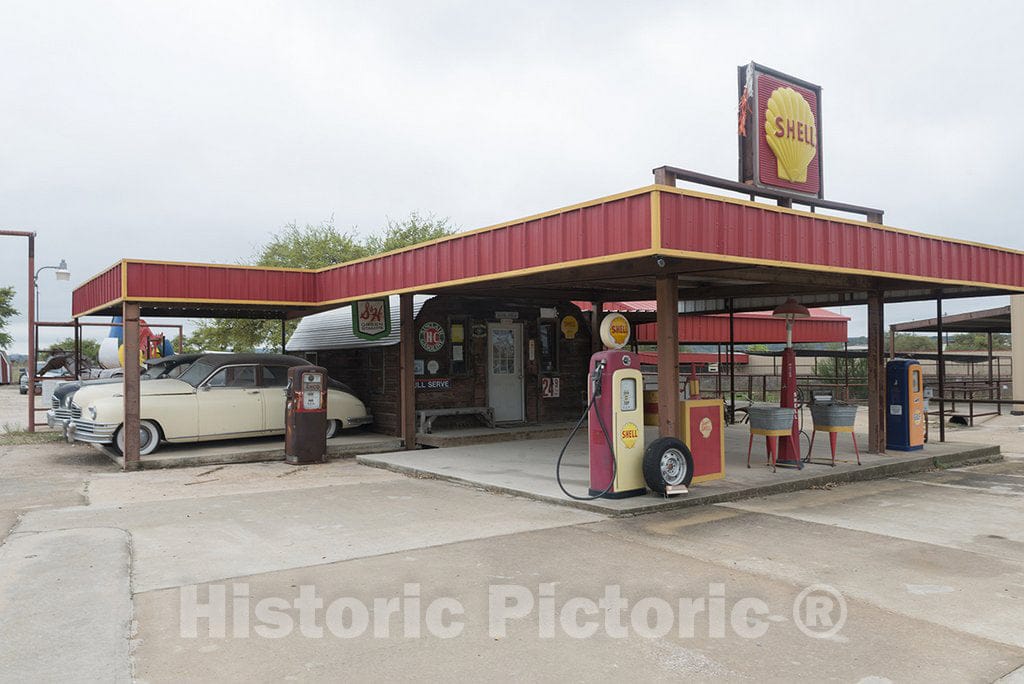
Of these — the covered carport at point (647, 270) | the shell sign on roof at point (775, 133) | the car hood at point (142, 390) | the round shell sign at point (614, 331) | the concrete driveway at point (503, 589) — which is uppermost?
the shell sign on roof at point (775, 133)

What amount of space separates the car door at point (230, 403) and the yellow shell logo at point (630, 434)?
23.1 feet

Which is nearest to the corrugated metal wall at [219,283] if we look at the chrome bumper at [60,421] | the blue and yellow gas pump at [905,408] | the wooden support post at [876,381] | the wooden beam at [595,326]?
the chrome bumper at [60,421]

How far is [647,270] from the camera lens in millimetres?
9102

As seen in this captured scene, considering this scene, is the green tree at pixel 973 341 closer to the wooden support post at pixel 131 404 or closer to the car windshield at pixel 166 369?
the car windshield at pixel 166 369

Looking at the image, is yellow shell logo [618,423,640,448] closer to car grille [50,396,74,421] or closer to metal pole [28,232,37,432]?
car grille [50,396,74,421]

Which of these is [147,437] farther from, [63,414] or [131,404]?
[63,414]

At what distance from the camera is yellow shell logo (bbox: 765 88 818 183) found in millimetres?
9828

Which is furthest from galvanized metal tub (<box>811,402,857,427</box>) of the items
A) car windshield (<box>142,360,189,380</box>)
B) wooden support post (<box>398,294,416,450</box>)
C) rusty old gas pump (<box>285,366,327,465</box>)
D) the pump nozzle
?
car windshield (<box>142,360,189,380</box>)

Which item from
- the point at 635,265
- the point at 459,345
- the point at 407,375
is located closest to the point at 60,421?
the point at 407,375

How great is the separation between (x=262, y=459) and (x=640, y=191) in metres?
7.84

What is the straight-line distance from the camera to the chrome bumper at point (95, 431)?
1147 centimetres

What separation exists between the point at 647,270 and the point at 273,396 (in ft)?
22.9

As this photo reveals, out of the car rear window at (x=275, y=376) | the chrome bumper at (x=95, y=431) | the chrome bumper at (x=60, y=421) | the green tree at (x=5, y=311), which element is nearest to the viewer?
the chrome bumper at (x=95, y=431)

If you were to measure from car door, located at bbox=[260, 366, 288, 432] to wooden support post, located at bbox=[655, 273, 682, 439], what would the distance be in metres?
6.77
